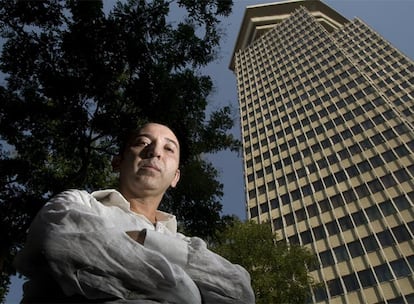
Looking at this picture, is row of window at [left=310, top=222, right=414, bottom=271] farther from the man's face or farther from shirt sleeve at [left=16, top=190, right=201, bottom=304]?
shirt sleeve at [left=16, top=190, right=201, bottom=304]

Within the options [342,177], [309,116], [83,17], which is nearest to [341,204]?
[342,177]

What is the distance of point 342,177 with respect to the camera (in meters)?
38.7

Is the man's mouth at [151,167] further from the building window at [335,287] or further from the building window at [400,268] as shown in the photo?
the building window at [335,287]

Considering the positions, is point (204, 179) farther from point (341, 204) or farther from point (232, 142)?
point (341, 204)

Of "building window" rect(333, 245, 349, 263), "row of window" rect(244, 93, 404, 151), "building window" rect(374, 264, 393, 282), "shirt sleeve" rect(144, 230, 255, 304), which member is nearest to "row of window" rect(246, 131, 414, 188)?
"row of window" rect(244, 93, 404, 151)

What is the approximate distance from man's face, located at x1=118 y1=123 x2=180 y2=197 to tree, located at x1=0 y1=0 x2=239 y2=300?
4074 millimetres

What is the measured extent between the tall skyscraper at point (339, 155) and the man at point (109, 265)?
31.9 metres

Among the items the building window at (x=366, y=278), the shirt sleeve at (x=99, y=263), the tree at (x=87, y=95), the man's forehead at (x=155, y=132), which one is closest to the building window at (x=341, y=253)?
the building window at (x=366, y=278)

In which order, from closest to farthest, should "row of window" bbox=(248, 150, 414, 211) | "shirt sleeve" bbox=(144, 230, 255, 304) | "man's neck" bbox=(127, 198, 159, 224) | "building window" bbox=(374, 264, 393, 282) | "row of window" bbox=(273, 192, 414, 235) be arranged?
"shirt sleeve" bbox=(144, 230, 255, 304) → "man's neck" bbox=(127, 198, 159, 224) → "building window" bbox=(374, 264, 393, 282) → "row of window" bbox=(273, 192, 414, 235) → "row of window" bbox=(248, 150, 414, 211)

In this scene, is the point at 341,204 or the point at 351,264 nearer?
the point at 351,264

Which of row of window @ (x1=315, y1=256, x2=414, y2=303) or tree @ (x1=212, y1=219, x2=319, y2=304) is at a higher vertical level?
row of window @ (x1=315, y1=256, x2=414, y2=303)

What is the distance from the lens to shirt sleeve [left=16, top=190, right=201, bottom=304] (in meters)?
1.11

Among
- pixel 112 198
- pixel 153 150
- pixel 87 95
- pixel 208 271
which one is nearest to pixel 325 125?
pixel 87 95

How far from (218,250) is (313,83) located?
44.5 metres
